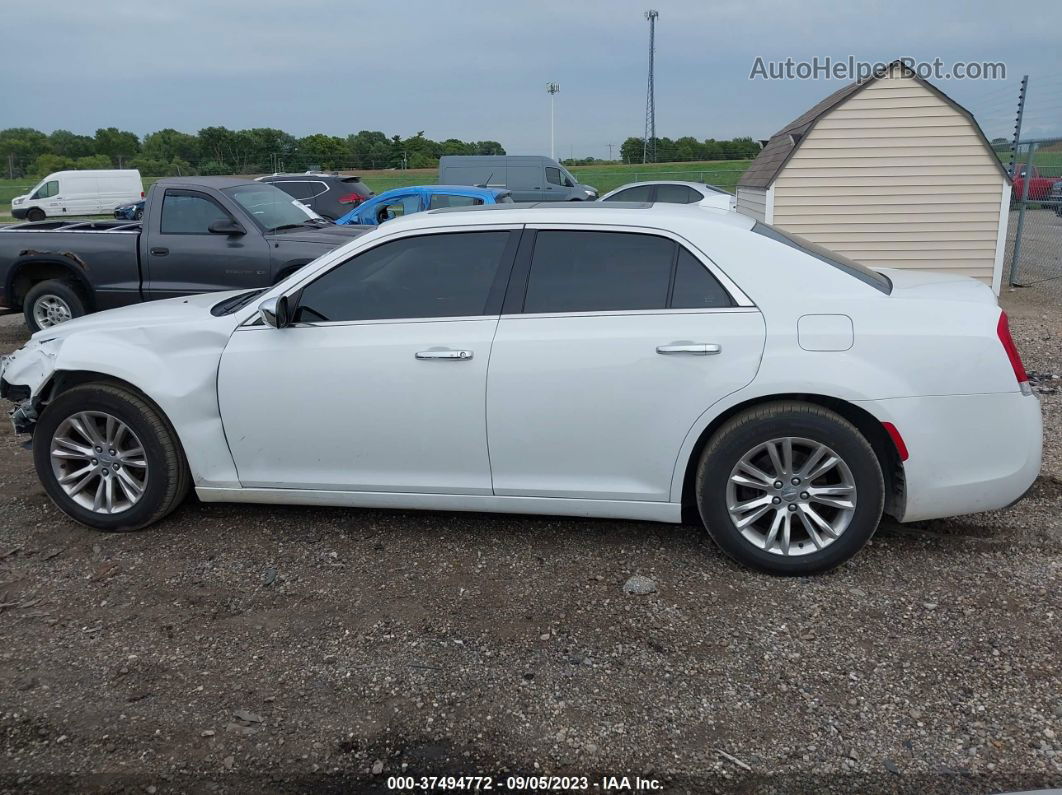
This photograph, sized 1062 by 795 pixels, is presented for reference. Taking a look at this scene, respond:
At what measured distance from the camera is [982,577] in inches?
151

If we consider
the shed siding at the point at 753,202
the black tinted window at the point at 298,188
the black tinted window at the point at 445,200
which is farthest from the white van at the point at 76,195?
the shed siding at the point at 753,202

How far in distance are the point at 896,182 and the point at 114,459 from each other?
11.0m

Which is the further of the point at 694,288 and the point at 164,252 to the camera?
the point at 164,252

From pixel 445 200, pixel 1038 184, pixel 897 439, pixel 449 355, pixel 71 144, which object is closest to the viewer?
pixel 897 439

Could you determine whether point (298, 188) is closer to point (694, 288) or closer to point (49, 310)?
point (49, 310)

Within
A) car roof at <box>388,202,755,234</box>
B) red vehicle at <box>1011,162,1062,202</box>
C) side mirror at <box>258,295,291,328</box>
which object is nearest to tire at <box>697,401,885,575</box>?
car roof at <box>388,202,755,234</box>

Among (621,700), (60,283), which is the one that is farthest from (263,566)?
(60,283)

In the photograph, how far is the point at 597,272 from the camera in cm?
397

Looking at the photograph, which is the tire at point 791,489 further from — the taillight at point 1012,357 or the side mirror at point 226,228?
the side mirror at point 226,228

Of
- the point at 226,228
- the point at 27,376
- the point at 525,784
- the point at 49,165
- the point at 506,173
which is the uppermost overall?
the point at 49,165

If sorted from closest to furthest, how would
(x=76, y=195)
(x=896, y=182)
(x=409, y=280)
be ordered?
(x=409, y=280), (x=896, y=182), (x=76, y=195)

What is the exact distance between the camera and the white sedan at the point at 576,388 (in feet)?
12.0

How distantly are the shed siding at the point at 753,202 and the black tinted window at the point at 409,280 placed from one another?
28.3 ft

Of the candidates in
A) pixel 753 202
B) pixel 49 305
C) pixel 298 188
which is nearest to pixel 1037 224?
pixel 753 202
